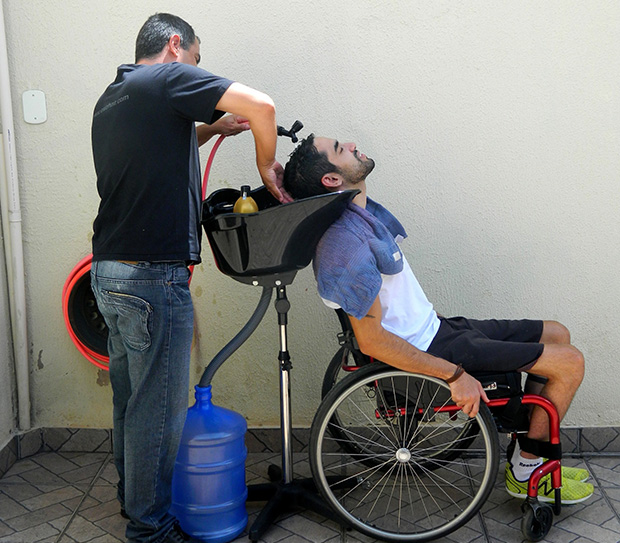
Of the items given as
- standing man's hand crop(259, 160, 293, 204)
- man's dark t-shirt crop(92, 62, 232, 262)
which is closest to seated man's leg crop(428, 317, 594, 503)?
standing man's hand crop(259, 160, 293, 204)

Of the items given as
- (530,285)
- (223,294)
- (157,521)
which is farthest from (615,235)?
(157,521)

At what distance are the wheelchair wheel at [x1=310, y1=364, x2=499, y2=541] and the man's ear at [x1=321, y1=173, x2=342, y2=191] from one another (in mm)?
685

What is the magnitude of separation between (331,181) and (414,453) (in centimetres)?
111

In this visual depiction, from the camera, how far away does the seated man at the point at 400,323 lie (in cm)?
255

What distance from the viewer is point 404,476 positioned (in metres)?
3.29

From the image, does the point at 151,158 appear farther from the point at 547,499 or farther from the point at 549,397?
the point at 547,499

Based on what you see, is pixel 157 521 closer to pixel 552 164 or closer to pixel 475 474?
pixel 475 474

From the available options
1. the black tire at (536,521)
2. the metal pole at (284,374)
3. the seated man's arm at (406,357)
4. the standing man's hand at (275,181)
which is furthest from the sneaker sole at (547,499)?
the standing man's hand at (275,181)

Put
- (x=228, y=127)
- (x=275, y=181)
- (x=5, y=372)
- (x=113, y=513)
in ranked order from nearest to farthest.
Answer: (x=275, y=181), (x=228, y=127), (x=113, y=513), (x=5, y=372)

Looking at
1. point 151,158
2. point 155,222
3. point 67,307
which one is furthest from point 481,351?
point 67,307

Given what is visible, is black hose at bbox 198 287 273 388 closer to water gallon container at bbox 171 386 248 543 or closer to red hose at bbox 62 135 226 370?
water gallon container at bbox 171 386 248 543

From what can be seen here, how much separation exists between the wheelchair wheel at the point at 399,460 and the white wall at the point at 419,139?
0.42m

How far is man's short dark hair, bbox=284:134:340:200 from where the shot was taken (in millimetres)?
2725

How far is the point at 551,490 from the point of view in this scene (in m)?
2.84
